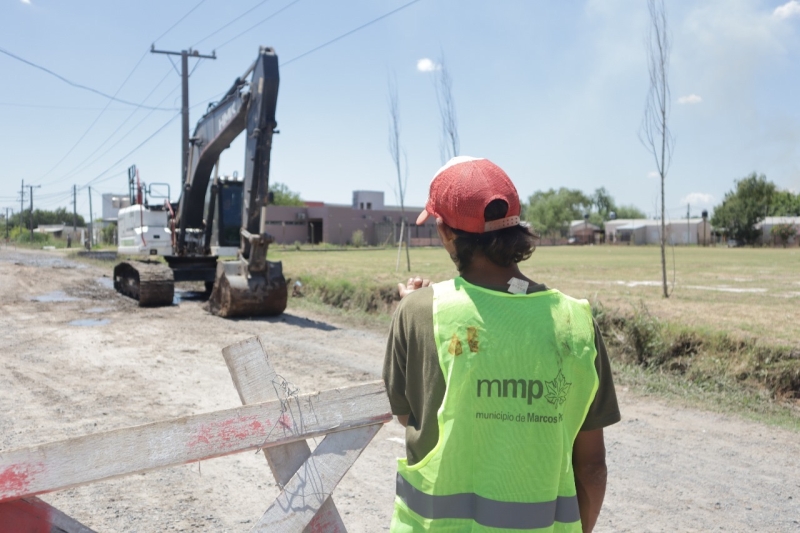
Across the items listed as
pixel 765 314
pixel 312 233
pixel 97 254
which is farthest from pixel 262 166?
pixel 312 233

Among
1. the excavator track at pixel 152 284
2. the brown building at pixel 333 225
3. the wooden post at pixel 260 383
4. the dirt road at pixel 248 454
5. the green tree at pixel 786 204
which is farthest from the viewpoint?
the green tree at pixel 786 204

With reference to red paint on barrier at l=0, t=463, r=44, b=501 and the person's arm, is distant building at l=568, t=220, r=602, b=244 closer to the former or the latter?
the person's arm

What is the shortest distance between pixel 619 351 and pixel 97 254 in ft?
119

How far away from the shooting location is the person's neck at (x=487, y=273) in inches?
71.1

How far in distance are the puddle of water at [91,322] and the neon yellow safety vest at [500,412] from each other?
11005mm

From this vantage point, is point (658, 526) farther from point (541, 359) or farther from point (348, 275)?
point (348, 275)

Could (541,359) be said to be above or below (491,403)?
above

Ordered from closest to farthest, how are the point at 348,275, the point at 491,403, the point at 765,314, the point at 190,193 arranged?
the point at 491,403, the point at 765,314, the point at 190,193, the point at 348,275

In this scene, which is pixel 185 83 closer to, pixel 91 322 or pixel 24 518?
pixel 91 322

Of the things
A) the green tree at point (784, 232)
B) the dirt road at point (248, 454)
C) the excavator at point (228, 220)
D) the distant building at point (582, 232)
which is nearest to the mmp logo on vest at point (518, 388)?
the dirt road at point (248, 454)

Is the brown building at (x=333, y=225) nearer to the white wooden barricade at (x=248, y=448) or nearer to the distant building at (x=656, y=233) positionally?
the distant building at (x=656, y=233)

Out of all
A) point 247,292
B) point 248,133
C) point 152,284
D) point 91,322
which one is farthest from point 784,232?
point 91,322

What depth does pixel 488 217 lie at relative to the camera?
5.87 feet

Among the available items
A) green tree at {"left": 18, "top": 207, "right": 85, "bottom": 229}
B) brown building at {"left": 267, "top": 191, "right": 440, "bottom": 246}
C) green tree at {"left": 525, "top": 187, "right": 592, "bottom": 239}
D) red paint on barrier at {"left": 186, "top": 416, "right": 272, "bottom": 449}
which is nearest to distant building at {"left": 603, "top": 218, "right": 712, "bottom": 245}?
green tree at {"left": 525, "top": 187, "right": 592, "bottom": 239}
